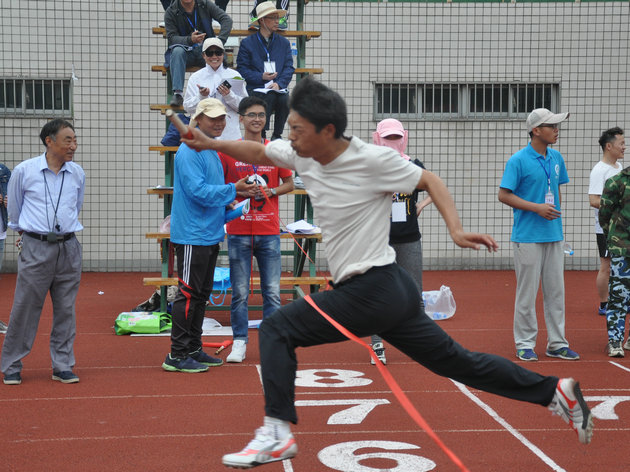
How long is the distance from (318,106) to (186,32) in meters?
7.08

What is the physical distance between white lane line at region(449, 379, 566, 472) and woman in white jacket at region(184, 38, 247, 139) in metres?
4.76

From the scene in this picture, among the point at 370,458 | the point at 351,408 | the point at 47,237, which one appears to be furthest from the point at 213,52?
the point at 370,458

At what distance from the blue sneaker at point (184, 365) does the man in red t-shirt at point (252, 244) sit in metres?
0.44

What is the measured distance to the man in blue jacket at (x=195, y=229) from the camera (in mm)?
7145

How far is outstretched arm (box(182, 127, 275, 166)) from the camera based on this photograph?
14.9ft

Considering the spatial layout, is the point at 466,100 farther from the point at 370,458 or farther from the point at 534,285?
the point at 370,458

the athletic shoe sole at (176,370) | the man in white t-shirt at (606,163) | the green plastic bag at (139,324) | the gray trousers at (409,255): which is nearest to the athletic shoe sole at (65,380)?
the athletic shoe sole at (176,370)

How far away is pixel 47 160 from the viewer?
23.0ft

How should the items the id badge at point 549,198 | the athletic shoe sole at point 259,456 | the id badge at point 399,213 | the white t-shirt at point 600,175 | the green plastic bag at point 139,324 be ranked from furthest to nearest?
1. the white t-shirt at point 600,175
2. the green plastic bag at point 139,324
3. the id badge at point 549,198
4. the id badge at point 399,213
5. the athletic shoe sole at point 259,456

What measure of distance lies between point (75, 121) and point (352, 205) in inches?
463

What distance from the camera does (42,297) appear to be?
277 inches

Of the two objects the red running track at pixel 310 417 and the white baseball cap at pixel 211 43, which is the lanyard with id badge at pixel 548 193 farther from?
the white baseball cap at pixel 211 43

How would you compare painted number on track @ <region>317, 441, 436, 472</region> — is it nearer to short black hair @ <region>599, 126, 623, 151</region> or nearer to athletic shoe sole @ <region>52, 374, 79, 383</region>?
athletic shoe sole @ <region>52, 374, 79, 383</region>

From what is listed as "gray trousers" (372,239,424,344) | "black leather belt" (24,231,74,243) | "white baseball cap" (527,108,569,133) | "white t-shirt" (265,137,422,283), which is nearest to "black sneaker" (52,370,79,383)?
"black leather belt" (24,231,74,243)
